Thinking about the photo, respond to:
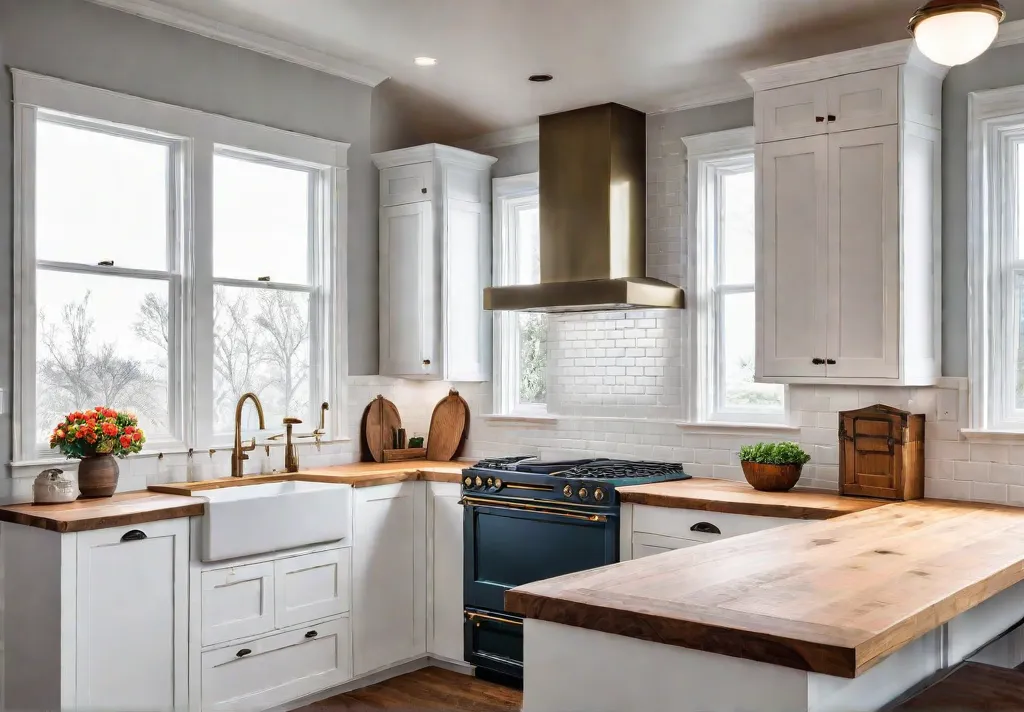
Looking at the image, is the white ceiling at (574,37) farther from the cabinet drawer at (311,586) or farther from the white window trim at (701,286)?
the cabinet drawer at (311,586)

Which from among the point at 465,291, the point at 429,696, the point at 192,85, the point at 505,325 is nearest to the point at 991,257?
the point at 505,325

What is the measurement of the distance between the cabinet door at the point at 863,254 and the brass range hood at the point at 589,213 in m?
0.98

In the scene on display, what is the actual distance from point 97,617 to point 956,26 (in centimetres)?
337

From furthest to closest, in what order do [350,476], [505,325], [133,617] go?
[505,325] → [350,476] → [133,617]

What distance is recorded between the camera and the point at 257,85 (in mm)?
4766

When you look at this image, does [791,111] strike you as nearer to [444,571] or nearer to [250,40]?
[250,40]

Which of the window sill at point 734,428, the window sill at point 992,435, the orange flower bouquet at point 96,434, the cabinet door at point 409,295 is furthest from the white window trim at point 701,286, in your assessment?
the orange flower bouquet at point 96,434

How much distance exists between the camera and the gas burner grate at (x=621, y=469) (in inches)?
177

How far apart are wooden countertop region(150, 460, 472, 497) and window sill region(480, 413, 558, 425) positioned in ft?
1.67

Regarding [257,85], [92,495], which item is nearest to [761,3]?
[257,85]

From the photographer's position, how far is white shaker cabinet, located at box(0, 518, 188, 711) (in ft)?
11.3

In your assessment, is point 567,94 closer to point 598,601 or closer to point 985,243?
point 985,243

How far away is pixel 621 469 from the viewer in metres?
4.69

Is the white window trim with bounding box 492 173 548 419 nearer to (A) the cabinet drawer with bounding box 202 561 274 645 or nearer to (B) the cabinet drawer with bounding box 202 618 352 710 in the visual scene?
(B) the cabinet drawer with bounding box 202 618 352 710
